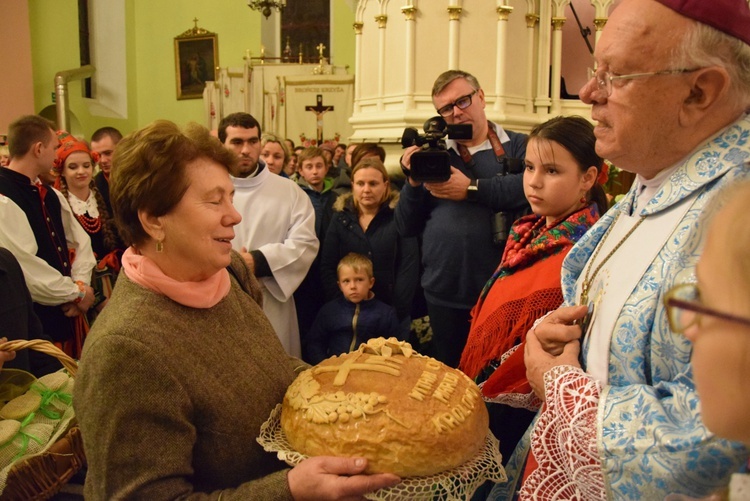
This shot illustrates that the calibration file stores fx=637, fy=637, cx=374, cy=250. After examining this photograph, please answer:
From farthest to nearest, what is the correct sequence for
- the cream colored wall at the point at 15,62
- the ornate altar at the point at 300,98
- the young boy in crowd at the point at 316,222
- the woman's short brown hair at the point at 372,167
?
the ornate altar at the point at 300,98, the cream colored wall at the point at 15,62, the young boy in crowd at the point at 316,222, the woman's short brown hair at the point at 372,167

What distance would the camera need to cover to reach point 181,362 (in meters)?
1.40

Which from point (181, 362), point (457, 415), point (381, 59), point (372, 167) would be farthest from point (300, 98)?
point (457, 415)

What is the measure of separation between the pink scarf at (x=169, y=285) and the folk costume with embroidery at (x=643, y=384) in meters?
0.81

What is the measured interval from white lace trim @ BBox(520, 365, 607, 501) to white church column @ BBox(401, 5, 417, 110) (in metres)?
4.54

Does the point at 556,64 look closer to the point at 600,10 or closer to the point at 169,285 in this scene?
the point at 600,10

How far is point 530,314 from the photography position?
6.54 feet

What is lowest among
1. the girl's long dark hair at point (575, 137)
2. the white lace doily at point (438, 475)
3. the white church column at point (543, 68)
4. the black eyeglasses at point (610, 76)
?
the white lace doily at point (438, 475)

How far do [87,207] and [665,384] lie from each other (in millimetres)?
4325

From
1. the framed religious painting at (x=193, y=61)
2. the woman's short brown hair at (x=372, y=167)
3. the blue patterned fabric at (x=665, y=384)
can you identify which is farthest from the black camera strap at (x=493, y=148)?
the framed religious painting at (x=193, y=61)

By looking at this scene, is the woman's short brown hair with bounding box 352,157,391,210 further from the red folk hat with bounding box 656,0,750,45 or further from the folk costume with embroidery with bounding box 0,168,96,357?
the red folk hat with bounding box 656,0,750,45

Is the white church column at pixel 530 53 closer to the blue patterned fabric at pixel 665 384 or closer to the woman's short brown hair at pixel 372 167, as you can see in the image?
the woman's short brown hair at pixel 372 167

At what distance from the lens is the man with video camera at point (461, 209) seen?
112 inches

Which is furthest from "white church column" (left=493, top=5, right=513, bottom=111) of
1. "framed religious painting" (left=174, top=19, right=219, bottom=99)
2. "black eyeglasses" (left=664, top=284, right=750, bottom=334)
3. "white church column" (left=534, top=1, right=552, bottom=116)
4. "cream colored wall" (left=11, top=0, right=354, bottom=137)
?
"framed religious painting" (left=174, top=19, right=219, bottom=99)

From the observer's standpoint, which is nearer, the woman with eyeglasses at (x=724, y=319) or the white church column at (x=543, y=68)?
the woman with eyeglasses at (x=724, y=319)
